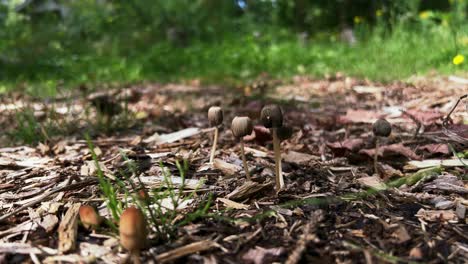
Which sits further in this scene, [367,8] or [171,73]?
[367,8]

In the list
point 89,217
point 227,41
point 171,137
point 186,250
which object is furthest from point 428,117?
point 227,41

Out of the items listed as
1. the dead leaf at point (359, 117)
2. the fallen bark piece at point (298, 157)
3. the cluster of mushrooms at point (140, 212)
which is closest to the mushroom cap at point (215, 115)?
the cluster of mushrooms at point (140, 212)

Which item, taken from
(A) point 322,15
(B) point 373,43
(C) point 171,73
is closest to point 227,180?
(B) point 373,43

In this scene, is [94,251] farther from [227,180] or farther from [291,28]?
[291,28]

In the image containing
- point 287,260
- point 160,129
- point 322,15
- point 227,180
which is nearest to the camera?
point 287,260

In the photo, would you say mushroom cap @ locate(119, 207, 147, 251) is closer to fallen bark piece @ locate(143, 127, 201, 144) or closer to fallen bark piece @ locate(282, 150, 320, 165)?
fallen bark piece @ locate(282, 150, 320, 165)

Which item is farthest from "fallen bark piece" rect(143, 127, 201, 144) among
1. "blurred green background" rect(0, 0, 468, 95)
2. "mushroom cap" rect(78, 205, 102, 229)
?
"blurred green background" rect(0, 0, 468, 95)

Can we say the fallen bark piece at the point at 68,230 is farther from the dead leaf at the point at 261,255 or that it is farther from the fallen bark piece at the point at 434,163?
the fallen bark piece at the point at 434,163
